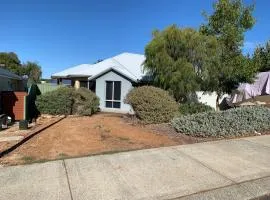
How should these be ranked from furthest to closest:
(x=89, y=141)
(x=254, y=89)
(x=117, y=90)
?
(x=117, y=90) → (x=254, y=89) → (x=89, y=141)

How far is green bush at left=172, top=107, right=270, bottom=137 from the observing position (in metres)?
9.73

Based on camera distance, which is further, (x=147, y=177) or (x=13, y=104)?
(x=13, y=104)

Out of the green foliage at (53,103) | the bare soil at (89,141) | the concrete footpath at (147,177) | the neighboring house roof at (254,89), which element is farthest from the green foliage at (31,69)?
the concrete footpath at (147,177)

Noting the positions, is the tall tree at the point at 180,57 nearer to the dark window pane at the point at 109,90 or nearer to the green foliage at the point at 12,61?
the dark window pane at the point at 109,90

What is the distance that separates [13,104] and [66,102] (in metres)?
2.93

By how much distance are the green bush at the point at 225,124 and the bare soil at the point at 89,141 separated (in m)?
0.45

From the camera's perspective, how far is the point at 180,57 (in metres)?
15.2

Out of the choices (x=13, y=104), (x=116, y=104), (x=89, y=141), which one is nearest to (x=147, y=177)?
(x=89, y=141)

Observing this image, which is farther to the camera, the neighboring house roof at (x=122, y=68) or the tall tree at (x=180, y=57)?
the neighboring house roof at (x=122, y=68)

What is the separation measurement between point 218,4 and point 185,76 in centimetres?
430

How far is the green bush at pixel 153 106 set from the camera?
490 inches

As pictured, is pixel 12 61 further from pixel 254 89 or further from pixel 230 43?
pixel 230 43

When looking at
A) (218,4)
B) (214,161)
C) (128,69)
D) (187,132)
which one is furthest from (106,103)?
(214,161)

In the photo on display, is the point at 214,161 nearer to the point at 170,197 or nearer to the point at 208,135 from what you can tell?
the point at 170,197
